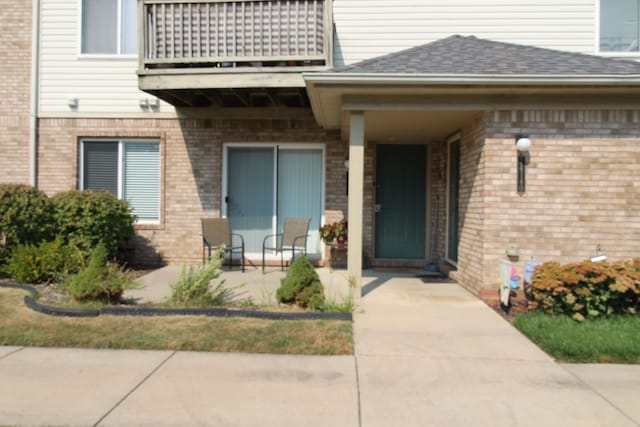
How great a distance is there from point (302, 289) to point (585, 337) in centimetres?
300

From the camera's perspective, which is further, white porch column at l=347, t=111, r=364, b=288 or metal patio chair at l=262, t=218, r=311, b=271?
metal patio chair at l=262, t=218, r=311, b=271

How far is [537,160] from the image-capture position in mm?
6344

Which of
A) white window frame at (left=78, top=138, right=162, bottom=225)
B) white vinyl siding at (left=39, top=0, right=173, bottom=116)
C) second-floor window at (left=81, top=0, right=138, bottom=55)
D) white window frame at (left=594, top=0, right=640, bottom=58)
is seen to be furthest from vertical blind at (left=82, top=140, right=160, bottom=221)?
white window frame at (left=594, top=0, right=640, bottom=58)

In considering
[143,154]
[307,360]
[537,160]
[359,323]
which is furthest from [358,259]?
[143,154]

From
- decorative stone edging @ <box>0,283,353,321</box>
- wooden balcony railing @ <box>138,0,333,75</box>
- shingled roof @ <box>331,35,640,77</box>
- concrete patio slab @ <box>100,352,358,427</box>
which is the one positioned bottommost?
concrete patio slab @ <box>100,352,358,427</box>

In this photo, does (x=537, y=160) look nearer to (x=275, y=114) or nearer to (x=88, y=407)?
(x=275, y=114)

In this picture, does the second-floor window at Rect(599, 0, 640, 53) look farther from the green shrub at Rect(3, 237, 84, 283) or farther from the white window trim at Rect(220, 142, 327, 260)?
the green shrub at Rect(3, 237, 84, 283)

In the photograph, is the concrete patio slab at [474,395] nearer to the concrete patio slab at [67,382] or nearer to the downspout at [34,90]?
the concrete patio slab at [67,382]

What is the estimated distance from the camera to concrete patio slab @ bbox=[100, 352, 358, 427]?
3.27 meters

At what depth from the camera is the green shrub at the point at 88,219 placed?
7.77 meters

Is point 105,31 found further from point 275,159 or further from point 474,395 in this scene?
point 474,395

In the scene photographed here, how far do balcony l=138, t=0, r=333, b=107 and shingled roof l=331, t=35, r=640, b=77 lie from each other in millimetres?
1342

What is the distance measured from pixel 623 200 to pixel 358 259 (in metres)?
3.55

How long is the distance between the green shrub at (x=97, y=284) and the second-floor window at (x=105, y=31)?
5153 mm
